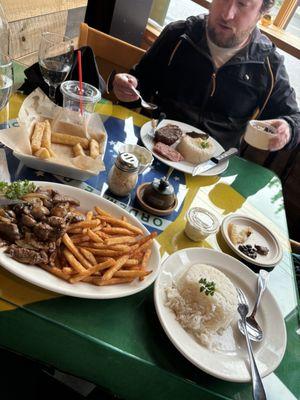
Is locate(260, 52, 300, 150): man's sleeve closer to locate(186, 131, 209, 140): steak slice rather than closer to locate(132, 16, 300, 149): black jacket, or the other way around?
locate(132, 16, 300, 149): black jacket

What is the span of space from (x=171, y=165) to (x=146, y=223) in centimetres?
44

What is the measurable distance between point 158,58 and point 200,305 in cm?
188

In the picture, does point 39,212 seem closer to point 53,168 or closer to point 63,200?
point 63,200

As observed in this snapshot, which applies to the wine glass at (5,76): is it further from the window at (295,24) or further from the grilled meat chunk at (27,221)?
the window at (295,24)

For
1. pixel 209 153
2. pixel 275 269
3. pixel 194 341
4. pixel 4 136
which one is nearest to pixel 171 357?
pixel 194 341


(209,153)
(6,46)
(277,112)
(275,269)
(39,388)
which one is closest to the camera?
(39,388)

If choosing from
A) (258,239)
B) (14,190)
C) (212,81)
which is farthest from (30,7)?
(258,239)

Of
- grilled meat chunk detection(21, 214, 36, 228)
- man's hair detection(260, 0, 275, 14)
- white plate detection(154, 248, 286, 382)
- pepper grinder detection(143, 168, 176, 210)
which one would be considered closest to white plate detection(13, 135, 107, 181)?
pepper grinder detection(143, 168, 176, 210)

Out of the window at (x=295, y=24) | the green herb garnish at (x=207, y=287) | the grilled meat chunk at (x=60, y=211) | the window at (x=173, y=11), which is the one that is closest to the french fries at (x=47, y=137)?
the grilled meat chunk at (x=60, y=211)

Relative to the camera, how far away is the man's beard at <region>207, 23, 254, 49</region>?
217 centimetres

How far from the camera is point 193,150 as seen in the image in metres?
1.66

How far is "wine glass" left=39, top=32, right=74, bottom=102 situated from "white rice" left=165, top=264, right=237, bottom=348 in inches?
41.2

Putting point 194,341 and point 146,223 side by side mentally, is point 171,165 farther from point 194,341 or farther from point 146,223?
point 194,341

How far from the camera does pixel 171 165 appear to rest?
5.21 feet
